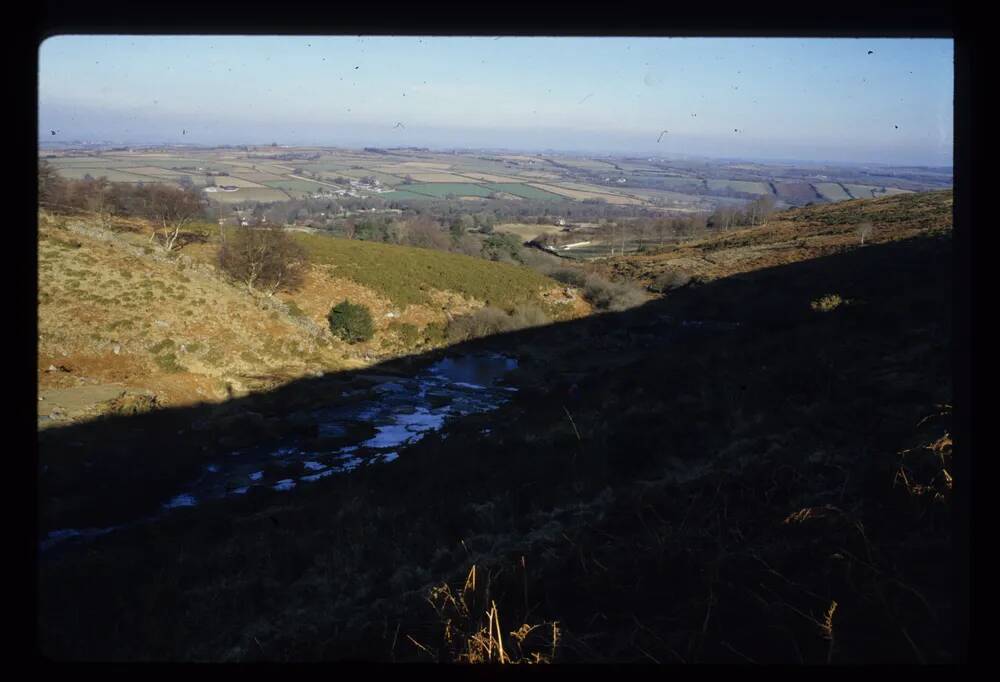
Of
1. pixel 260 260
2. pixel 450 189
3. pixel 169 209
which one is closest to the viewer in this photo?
pixel 260 260

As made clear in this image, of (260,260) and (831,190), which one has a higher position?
(831,190)

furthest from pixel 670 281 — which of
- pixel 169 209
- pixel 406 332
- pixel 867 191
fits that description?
pixel 169 209

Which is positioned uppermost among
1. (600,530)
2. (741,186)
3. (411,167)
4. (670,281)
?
(411,167)

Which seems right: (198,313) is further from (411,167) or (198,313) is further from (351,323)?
(411,167)

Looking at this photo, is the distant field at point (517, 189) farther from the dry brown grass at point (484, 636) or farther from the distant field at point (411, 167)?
the dry brown grass at point (484, 636)

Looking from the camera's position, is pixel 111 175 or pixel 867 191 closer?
pixel 867 191

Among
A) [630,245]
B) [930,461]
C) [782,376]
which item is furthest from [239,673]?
[630,245]

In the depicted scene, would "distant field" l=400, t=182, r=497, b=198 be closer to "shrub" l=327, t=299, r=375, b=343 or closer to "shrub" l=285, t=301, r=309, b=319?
"shrub" l=327, t=299, r=375, b=343
